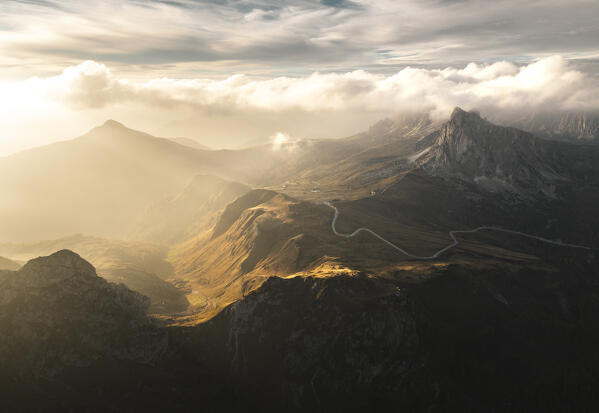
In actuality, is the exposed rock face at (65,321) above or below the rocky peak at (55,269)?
below

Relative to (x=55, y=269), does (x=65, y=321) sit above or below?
below

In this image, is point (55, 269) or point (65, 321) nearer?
point (65, 321)

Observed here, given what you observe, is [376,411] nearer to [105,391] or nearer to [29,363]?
[105,391]

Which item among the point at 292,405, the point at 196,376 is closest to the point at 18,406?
the point at 196,376

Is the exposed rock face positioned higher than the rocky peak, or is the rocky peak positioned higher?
the rocky peak

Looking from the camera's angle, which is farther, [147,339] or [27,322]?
[147,339]

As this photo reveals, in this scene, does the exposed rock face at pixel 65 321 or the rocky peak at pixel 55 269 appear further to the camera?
the rocky peak at pixel 55 269

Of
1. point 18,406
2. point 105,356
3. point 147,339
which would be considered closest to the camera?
point 18,406

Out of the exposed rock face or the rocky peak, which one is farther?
the rocky peak
